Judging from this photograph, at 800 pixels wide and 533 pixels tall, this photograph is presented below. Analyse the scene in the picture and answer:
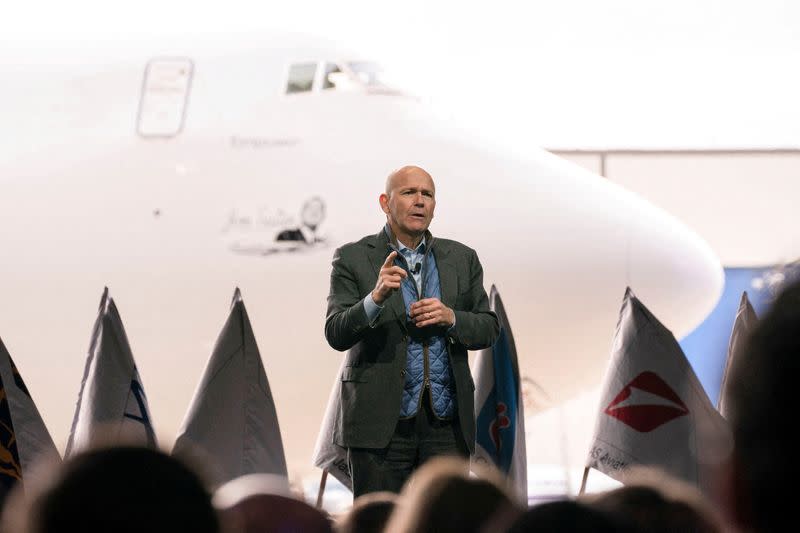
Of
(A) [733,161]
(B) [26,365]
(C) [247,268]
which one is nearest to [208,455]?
(C) [247,268]

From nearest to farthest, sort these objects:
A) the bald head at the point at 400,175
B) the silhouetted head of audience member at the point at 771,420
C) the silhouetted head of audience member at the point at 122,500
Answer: the silhouetted head of audience member at the point at 771,420 < the silhouetted head of audience member at the point at 122,500 < the bald head at the point at 400,175

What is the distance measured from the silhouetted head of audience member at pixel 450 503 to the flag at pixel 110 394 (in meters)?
2.84

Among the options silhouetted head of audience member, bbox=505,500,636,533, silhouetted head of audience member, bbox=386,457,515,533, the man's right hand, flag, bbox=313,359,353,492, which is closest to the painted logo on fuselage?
flag, bbox=313,359,353,492

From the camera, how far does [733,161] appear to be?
14.2m

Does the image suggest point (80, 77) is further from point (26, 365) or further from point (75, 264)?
point (26, 365)

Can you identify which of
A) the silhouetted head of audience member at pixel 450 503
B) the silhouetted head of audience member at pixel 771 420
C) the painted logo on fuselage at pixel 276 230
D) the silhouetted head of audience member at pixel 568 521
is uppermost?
the painted logo on fuselage at pixel 276 230

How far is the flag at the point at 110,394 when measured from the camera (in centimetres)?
472

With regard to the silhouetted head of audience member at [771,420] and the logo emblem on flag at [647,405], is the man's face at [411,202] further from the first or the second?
the silhouetted head of audience member at [771,420]

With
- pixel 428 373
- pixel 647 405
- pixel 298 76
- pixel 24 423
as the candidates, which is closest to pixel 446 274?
pixel 428 373

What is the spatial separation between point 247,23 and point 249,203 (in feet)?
3.54

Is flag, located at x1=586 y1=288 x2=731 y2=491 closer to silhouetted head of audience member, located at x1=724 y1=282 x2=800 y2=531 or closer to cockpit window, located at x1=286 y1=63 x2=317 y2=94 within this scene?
cockpit window, located at x1=286 y1=63 x2=317 y2=94

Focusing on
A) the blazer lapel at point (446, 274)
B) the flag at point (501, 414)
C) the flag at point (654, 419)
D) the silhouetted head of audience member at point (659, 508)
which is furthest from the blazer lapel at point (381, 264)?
the silhouetted head of audience member at point (659, 508)

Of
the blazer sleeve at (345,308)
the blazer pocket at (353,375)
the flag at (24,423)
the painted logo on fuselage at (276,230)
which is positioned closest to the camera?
the blazer sleeve at (345,308)

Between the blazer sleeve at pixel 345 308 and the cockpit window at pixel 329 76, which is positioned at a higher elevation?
the cockpit window at pixel 329 76
